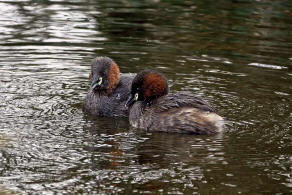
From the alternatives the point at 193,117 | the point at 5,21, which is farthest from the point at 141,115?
the point at 5,21

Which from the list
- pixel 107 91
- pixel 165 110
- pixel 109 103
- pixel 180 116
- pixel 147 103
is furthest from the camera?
pixel 107 91

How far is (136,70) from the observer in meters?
12.6

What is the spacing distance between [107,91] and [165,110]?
5.11 ft

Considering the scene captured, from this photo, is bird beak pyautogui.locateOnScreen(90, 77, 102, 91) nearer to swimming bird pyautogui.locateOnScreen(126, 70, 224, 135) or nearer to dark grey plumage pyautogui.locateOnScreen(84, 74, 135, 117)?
dark grey plumage pyautogui.locateOnScreen(84, 74, 135, 117)

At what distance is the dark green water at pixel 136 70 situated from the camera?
312 inches

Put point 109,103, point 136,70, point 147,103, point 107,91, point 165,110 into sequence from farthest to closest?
point 136,70 < point 107,91 < point 109,103 < point 147,103 < point 165,110

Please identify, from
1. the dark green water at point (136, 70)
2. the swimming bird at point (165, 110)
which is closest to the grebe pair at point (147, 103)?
the swimming bird at point (165, 110)

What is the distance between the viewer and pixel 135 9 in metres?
17.9

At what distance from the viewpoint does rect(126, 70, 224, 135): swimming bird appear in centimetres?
962

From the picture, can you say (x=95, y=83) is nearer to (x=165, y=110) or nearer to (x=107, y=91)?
(x=107, y=91)

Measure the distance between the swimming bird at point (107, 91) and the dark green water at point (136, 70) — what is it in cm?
21

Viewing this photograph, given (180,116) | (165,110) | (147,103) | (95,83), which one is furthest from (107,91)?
(180,116)

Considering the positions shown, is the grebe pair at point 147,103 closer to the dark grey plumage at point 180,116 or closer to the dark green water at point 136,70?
the dark grey plumage at point 180,116

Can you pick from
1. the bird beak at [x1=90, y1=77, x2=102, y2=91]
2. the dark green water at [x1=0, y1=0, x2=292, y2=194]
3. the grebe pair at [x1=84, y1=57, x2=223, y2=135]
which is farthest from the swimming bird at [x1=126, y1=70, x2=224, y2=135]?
the bird beak at [x1=90, y1=77, x2=102, y2=91]
